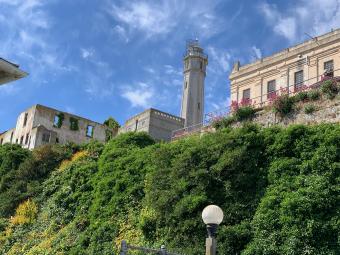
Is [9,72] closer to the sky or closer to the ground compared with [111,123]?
closer to the ground

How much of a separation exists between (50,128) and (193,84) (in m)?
15.3

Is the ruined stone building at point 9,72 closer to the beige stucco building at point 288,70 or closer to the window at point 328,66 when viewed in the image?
the beige stucco building at point 288,70

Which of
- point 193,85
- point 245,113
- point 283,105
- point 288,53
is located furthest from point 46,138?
point 283,105

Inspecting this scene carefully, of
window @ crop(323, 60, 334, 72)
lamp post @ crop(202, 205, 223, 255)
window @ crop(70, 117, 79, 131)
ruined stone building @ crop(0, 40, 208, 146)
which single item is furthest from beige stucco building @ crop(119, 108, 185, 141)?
lamp post @ crop(202, 205, 223, 255)

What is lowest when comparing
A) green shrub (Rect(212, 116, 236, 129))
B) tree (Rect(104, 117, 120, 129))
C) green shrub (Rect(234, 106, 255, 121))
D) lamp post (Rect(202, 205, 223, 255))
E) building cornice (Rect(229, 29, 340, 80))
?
lamp post (Rect(202, 205, 223, 255))

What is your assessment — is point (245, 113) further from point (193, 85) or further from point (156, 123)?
point (193, 85)

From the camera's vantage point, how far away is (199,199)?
1988 centimetres

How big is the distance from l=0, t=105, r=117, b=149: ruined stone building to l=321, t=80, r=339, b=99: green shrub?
96.3 feet

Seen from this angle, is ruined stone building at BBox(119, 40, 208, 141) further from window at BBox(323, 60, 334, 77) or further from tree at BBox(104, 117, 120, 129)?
window at BBox(323, 60, 334, 77)

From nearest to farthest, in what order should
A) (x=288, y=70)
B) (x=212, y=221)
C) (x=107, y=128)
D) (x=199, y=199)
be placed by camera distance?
1. (x=212, y=221)
2. (x=199, y=199)
3. (x=288, y=70)
4. (x=107, y=128)

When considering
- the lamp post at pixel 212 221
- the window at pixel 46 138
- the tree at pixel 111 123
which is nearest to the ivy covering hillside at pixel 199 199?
the lamp post at pixel 212 221

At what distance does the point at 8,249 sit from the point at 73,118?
957 inches

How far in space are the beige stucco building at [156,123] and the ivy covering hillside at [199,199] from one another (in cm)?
1140

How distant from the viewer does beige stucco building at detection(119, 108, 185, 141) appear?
41469 mm
